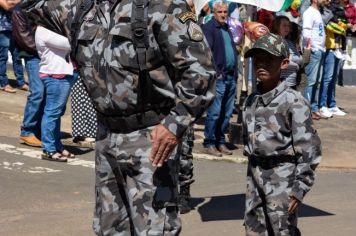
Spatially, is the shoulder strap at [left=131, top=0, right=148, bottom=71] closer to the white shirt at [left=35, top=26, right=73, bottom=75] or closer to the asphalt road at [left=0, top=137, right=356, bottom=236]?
the asphalt road at [left=0, top=137, right=356, bottom=236]

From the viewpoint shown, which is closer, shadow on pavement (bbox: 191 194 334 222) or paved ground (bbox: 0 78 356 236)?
paved ground (bbox: 0 78 356 236)

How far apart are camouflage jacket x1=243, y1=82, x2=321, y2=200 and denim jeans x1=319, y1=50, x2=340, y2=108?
9.25 m

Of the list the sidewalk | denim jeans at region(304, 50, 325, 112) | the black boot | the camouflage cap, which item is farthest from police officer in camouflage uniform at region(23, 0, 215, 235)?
denim jeans at region(304, 50, 325, 112)

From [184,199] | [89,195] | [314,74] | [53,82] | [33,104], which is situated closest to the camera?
[184,199]

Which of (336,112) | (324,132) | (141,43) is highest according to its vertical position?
(141,43)

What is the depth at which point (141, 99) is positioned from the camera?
4.50 meters

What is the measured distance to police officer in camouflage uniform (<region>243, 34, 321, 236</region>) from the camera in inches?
212

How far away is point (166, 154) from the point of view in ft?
14.4

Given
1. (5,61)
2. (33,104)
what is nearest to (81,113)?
(33,104)

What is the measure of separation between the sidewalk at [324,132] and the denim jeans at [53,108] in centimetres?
123

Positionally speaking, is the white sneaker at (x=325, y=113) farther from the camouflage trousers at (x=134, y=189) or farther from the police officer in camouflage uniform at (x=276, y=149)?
the camouflage trousers at (x=134, y=189)

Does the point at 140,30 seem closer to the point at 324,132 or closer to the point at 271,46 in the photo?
the point at 271,46

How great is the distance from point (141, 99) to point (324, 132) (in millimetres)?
8919

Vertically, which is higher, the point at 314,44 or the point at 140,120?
the point at 140,120
